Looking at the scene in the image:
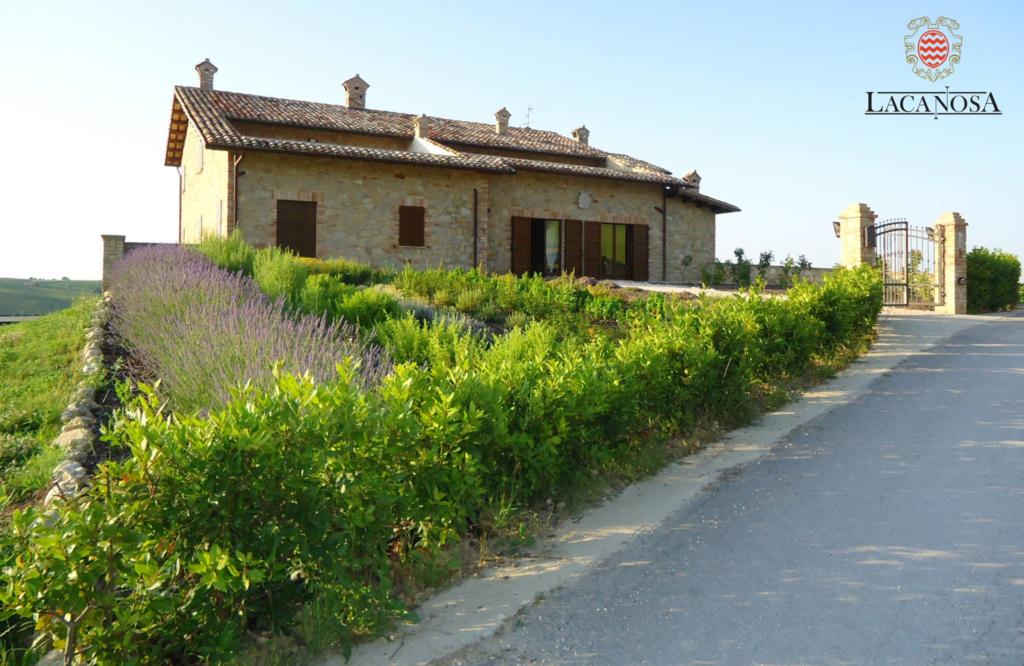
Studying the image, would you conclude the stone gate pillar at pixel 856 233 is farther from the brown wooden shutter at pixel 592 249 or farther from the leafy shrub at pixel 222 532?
the leafy shrub at pixel 222 532

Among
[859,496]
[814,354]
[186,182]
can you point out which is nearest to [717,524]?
[859,496]

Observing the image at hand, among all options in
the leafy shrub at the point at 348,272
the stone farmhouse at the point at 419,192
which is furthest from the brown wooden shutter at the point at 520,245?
the leafy shrub at the point at 348,272

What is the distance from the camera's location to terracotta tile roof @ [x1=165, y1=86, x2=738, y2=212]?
56.1ft

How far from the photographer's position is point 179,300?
7961 millimetres

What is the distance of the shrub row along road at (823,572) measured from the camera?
308cm

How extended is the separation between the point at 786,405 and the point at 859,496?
269 cm

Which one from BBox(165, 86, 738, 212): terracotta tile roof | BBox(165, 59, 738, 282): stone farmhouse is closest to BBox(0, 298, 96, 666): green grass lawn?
BBox(165, 59, 738, 282): stone farmhouse

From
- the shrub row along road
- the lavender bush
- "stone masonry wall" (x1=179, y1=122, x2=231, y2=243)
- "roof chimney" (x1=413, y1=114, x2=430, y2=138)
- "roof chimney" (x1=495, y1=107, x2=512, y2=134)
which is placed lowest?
the shrub row along road

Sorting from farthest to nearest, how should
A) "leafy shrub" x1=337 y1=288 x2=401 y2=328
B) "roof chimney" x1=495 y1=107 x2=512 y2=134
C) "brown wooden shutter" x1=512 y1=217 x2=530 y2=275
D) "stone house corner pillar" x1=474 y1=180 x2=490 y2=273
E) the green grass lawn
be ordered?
"roof chimney" x1=495 y1=107 x2=512 y2=134 → "brown wooden shutter" x1=512 y1=217 x2=530 y2=275 → "stone house corner pillar" x1=474 y1=180 x2=490 y2=273 → "leafy shrub" x1=337 y1=288 x2=401 y2=328 → the green grass lawn

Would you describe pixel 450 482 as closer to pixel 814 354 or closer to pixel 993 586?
pixel 993 586

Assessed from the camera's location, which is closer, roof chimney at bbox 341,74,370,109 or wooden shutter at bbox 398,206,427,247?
wooden shutter at bbox 398,206,427,247

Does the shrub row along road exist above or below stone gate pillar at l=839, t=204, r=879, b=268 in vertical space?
below

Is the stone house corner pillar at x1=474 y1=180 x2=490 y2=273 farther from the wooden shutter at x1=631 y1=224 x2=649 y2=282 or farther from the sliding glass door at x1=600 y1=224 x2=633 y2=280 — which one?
the wooden shutter at x1=631 y1=224 x2=649 y2=282

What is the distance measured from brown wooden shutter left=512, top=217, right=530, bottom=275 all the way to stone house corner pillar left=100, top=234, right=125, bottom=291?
962 centimetres
